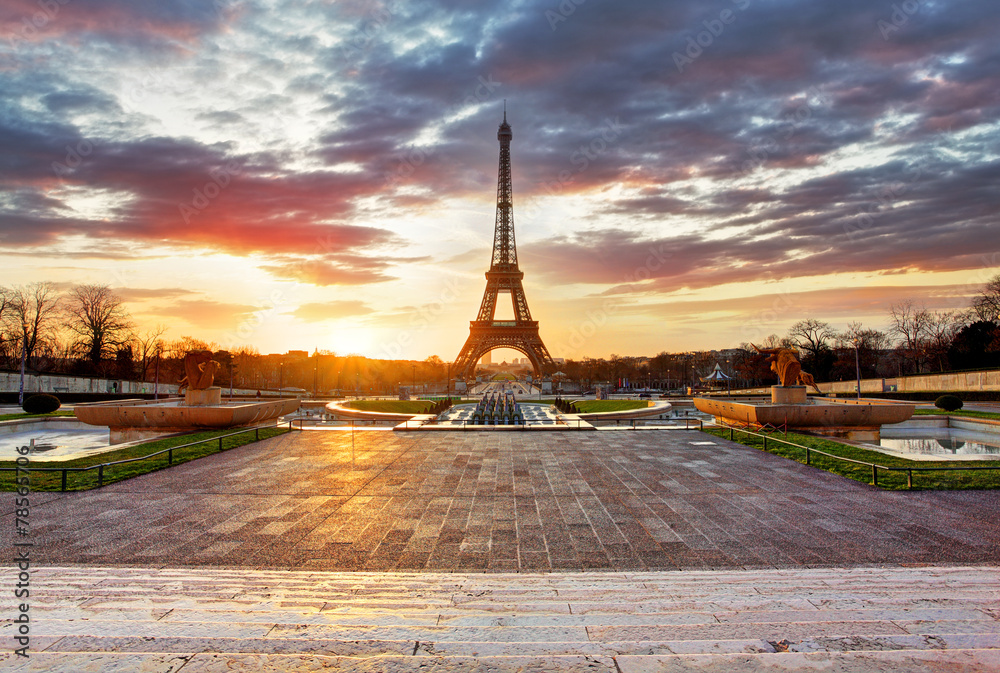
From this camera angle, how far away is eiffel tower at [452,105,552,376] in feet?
246

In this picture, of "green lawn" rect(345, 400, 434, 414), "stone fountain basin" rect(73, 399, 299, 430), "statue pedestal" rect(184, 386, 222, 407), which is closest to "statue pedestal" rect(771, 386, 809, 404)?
"green lawn" rect(345, 400, 434, 414)

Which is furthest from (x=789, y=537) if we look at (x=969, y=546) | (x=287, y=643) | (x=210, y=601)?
(x=210, y=601)

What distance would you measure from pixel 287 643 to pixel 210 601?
1.77 metres

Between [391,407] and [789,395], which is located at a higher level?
[789,395]

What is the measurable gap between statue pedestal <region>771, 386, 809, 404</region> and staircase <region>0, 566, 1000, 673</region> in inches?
599

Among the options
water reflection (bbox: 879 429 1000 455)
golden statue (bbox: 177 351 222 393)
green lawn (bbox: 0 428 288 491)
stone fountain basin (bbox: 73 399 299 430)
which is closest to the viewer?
green lawn (bbox: 0 428 288 491)

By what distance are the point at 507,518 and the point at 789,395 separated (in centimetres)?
1594

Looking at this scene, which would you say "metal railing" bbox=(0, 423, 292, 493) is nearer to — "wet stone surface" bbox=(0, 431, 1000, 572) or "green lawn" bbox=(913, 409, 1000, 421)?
"wet stone surface" bbox=(0, 431, 1000, 572)

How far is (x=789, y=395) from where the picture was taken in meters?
21.7

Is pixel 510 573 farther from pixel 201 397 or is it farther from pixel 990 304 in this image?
pixel 990 304

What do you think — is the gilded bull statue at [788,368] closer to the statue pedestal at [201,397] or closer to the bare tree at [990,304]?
the statue pedestal at [201,397]

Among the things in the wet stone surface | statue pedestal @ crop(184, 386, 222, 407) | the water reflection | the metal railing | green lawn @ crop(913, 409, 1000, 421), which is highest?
statue pedestal @ crop(184, 386, 222, 407)

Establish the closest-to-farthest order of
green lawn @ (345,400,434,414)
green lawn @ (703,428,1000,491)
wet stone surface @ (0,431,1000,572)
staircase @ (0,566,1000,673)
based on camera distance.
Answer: staircase @ (0,566,1000,673)
wet stone surface @ (0,431,1000,572)
green lawn @ (703,428,1000,491)
green lawn @ (345,400,434,414)

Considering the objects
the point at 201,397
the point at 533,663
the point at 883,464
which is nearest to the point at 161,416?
the point at 201,397
